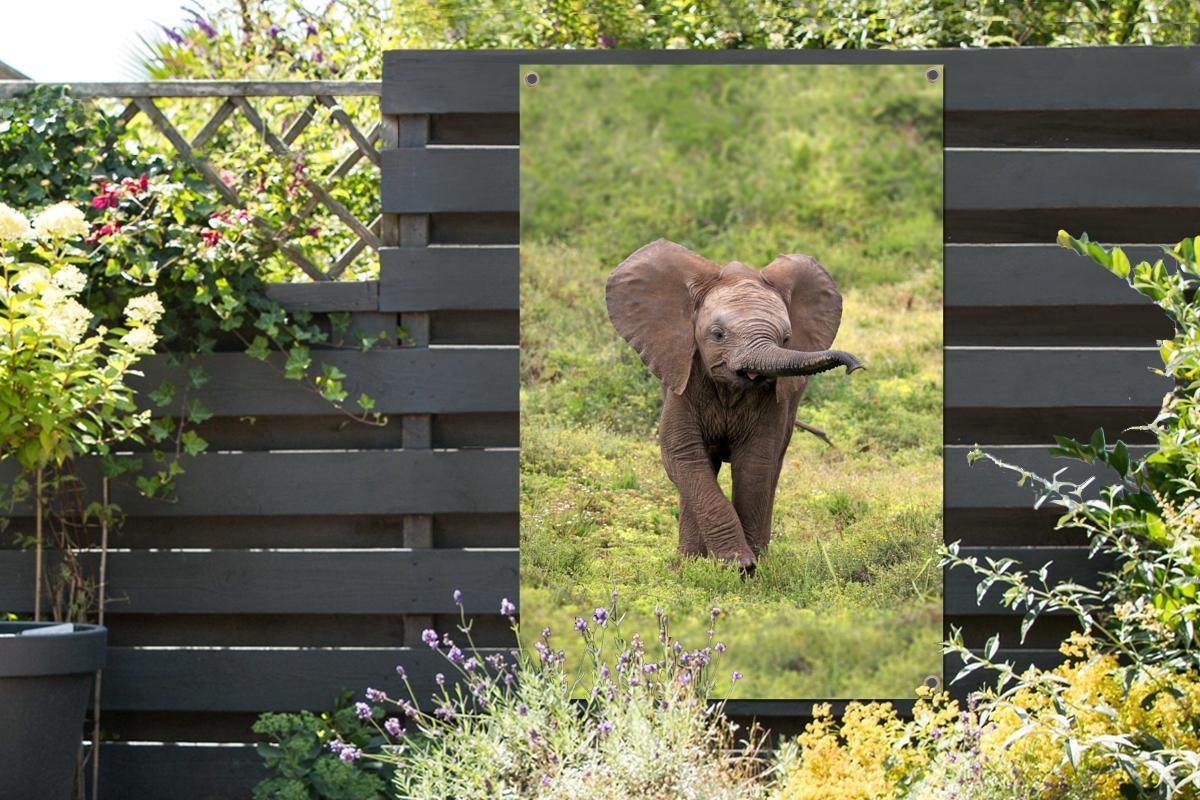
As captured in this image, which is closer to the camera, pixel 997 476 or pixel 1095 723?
pixel 1095 723

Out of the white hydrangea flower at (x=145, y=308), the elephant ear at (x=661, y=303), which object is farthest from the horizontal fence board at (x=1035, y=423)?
the white hydrangea flower at (x=145, y=308)

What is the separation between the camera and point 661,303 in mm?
4531

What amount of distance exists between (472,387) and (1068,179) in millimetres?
2009

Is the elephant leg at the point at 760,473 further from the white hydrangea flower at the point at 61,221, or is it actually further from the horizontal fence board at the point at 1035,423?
the white hydrangea flower at the point at 61,221

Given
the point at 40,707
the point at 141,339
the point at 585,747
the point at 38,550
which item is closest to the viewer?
the point at 585,747

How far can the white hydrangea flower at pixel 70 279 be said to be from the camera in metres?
4.06

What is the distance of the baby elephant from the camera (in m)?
4.48

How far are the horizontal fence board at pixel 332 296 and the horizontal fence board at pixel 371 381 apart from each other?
0.14 m

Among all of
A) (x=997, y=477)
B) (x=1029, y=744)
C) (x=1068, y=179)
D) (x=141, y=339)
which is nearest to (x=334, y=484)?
(x=141, y=339)

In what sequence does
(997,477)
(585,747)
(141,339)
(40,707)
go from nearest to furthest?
(585,747)
(40,707)
(141,339)
(997,477)

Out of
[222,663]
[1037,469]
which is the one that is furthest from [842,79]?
[222,663]

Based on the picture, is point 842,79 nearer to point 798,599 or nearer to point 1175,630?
point 798,599

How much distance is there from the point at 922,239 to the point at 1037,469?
2.68 feet

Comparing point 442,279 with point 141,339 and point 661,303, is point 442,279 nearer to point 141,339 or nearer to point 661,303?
point 661,303
